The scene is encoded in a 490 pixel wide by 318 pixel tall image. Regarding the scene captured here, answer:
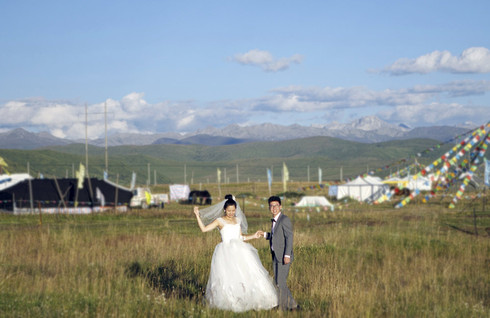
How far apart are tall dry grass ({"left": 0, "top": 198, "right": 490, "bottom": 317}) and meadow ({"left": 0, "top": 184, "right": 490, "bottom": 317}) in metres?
0.03

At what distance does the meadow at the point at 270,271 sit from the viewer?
9.48 m

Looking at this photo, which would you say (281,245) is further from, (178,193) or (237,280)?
(178,193)

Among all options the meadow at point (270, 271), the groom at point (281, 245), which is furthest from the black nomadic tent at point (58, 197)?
the groom at point (281, 245)

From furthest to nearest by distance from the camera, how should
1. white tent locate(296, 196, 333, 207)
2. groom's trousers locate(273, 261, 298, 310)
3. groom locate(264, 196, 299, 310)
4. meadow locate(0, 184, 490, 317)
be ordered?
white tent locate(296, 196, 333, 207)
groom locate(264, 196, 299, 310)
groom's trousers locate(273, 261, 298, 310)
meadow locate(0, 184, 490, 317)

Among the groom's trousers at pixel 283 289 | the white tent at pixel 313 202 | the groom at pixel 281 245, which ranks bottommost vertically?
the white tent at pixel 313 202

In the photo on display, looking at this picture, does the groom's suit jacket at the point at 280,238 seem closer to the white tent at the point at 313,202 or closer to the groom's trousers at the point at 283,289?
the groom's trousers at the point at 283,289

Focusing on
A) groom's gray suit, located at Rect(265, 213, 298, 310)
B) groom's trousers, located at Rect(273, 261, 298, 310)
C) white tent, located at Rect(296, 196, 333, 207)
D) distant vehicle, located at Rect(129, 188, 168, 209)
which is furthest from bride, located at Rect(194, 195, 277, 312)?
white tent, located at Rect(296, 196, 333, 207)

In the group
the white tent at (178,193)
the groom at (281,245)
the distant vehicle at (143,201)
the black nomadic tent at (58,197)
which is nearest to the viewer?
the groom at (281,245)

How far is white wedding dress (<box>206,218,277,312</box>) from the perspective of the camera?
963 cm

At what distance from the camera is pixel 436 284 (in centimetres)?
1252

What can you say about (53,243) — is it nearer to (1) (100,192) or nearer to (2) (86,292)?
(2) (86,292)

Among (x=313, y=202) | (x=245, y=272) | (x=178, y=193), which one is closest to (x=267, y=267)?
(x=245, y=272)

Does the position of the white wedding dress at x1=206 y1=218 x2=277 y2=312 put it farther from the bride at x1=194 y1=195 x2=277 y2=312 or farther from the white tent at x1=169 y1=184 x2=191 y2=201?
the white tent at x1=169 y1=184 x2=191 y2=201

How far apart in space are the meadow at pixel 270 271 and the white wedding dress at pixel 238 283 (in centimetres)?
24
